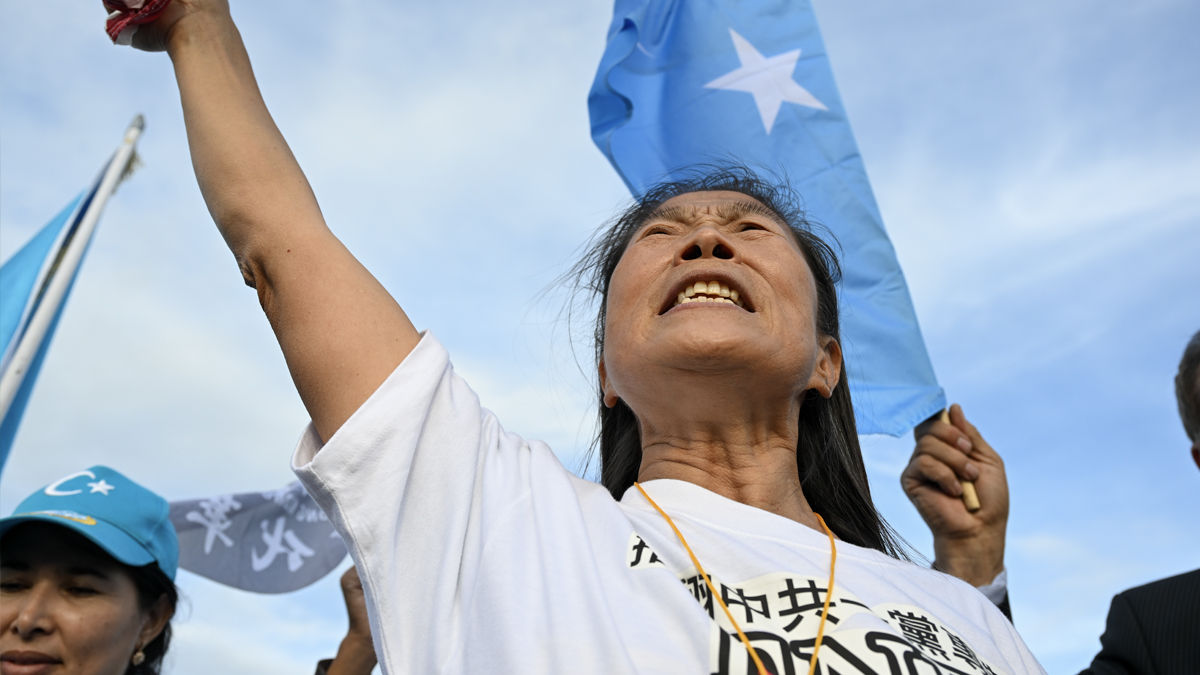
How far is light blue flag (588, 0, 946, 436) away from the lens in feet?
12.9

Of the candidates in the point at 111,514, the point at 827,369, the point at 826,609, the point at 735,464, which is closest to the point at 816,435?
the point at 827,369

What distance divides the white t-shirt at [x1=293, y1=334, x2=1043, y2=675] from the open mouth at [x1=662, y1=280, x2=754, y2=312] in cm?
75

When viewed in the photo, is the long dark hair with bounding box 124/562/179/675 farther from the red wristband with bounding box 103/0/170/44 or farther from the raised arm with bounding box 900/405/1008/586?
the raised arm with bounding box 900/405/1008/586

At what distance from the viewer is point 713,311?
2.19 meters

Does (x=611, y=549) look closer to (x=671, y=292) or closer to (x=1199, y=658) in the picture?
(x=671, y=292)

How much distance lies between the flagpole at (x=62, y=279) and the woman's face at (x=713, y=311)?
336 centimetres

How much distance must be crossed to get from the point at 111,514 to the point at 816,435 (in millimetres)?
2561

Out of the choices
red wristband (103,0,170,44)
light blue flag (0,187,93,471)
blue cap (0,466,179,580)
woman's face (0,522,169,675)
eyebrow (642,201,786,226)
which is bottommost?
woman's face (0,522,169,675)

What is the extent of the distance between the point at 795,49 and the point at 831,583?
→ 3.70 meters

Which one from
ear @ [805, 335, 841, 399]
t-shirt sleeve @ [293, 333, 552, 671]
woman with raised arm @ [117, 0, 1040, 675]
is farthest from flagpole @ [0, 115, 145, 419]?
ear @ [805, 335, 841, 399]

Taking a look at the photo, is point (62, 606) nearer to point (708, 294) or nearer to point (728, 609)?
point (708, 294)

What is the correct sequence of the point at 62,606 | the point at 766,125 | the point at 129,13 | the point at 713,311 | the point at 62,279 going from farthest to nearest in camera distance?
the point at 62,279
the point at 766,125
the point at 62,606
the point at 713,311
the point at 129,13

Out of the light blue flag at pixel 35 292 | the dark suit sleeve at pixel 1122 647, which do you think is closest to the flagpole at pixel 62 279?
the light blue flag at pixel 35 292

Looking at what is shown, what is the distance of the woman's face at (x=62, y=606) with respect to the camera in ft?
10.2
